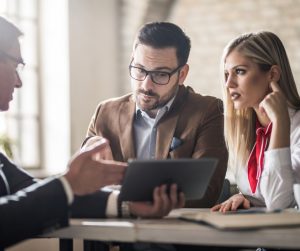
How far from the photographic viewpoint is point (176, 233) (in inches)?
57.4

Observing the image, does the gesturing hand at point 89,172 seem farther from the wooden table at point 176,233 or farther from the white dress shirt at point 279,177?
the white dress shirt at point 279,177

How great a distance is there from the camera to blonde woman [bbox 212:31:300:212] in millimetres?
2264

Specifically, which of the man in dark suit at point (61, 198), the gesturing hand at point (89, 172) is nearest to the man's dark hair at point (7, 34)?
the man in dark suit at point (61, 198)

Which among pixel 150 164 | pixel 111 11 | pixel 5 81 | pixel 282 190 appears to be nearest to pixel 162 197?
pixel 150 164

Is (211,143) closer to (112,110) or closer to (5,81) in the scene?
(112,110)

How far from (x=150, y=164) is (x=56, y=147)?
3.98 meters

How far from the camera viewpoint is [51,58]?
5.49 m

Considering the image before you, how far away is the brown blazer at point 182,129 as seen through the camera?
2.67 metres

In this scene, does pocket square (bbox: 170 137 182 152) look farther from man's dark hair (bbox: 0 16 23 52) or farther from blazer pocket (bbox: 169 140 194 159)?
man's dark hair (bbox: 0 16 23 52)

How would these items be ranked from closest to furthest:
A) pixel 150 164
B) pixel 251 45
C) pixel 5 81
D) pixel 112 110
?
pixel 150 164 < pixel 5 81 < pixel 251 45 < pixel 112 110

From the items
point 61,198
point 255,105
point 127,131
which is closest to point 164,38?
point 127,131

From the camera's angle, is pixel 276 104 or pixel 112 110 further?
pixel 112 110

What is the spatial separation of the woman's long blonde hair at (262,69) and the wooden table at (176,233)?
2.92ft

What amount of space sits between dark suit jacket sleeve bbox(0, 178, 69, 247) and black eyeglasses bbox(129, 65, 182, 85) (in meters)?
1.22
